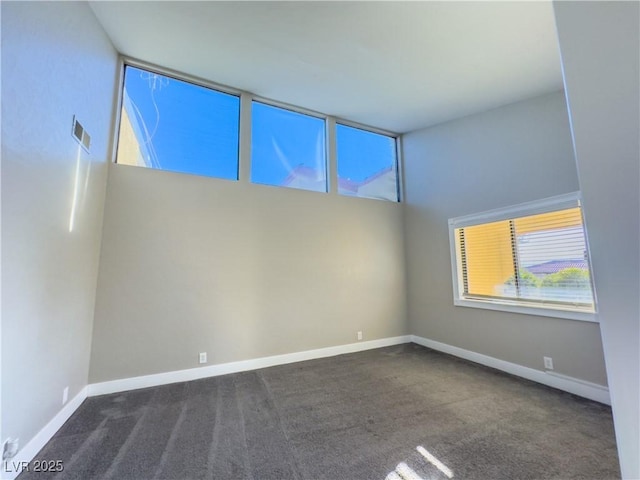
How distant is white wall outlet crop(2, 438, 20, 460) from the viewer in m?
1.49

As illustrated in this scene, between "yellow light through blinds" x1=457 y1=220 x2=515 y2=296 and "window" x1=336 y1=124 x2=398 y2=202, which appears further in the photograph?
"window" x1=336 y1=124 x2=398 y2=202

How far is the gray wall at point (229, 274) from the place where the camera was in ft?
9.15

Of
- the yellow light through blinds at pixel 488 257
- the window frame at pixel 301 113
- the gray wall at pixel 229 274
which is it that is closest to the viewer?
the gray wall at pixel 229 274

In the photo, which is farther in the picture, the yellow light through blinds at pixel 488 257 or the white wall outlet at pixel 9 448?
the yellow light through blinds at pixel 488 257

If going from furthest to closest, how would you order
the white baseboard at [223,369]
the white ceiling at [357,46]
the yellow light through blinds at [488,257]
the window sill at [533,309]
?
the yellow light through blinds at [488,257], the white baseboard at [223,369], the window sill at [533,309], the white ceiling at [357,46]

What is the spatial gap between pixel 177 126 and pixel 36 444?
323 centimetres

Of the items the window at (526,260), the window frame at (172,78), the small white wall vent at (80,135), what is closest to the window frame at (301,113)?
the window frame at (172,78)

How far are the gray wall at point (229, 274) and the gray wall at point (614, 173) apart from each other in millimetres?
3155

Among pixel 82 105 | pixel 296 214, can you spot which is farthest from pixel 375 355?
pixel 82 105

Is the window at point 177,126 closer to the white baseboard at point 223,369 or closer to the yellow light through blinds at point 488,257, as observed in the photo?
the white baseboard at point 223,369

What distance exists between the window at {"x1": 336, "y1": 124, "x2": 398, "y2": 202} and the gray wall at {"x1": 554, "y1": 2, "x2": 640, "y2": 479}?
347cm

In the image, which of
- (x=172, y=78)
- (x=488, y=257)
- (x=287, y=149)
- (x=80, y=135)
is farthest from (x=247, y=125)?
(x=488, y=257)

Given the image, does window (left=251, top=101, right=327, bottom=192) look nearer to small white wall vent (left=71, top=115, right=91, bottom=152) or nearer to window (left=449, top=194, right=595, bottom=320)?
small white wall vent (left=71, top=115, right=91, bottom=152)

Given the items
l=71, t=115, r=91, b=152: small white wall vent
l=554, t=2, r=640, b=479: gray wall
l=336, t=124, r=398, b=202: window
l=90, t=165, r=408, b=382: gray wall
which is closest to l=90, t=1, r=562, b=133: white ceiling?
l=336, t=124, r=398, b=202: window
